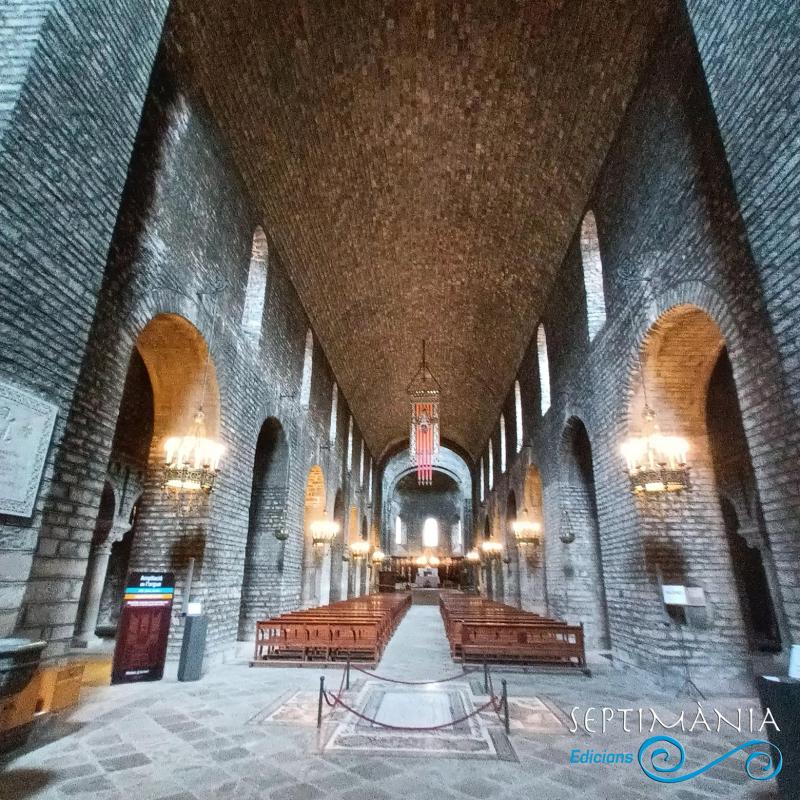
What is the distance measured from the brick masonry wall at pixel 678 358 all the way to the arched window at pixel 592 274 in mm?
462

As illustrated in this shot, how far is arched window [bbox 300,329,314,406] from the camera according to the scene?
553 inches

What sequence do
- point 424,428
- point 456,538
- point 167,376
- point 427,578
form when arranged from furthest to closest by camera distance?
point 456,538 → point 427,578 → point 424,428 → point 167,376

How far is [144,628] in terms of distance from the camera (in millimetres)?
6578

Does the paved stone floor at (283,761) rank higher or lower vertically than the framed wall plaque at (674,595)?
lower

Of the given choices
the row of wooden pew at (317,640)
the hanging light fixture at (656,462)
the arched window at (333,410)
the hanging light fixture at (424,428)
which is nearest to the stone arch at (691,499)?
the hanging light fixture at (656,462)

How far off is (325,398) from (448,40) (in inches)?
422

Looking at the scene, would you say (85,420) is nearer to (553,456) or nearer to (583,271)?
(583,271)

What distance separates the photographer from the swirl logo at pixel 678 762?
3682mm

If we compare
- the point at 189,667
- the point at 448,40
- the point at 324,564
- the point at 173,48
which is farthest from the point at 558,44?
the point at 324,564

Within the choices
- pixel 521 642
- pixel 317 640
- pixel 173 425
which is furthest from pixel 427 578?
pixel 173 425

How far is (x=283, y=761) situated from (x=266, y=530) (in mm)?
7539

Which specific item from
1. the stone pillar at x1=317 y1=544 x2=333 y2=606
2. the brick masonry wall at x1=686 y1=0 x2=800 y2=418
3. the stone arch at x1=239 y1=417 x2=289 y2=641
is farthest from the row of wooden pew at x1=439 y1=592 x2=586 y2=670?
the stone pillar at x1=317 y1=544 x2=333 y2=606

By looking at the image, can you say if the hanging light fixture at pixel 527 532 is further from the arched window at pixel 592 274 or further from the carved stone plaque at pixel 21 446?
the carved stone plaque at pixel 21 446

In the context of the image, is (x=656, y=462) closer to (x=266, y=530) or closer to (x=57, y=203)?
(x=57, y=203)
